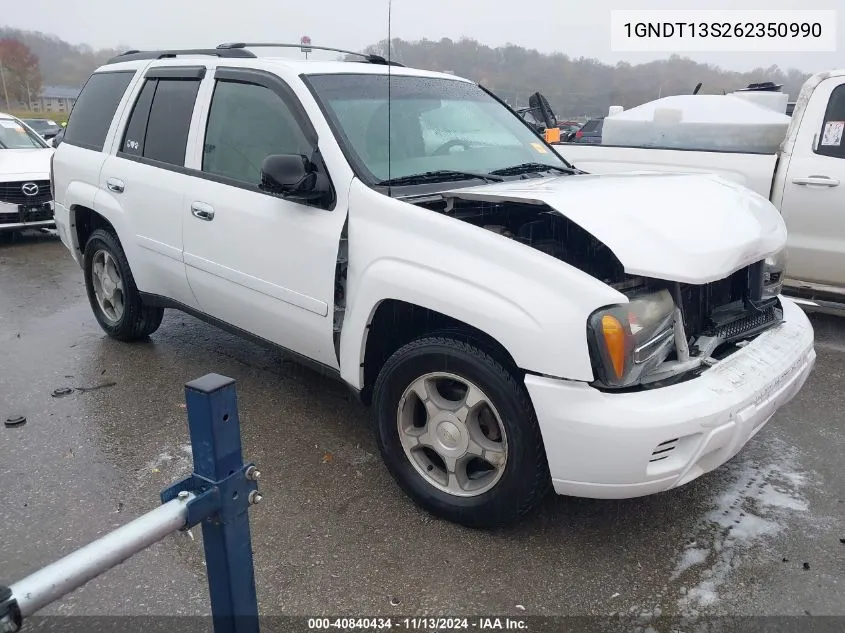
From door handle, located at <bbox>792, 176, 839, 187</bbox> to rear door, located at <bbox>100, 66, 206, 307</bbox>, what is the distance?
4.19 meters

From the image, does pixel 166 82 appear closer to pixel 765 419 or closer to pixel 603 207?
pixel 603 207

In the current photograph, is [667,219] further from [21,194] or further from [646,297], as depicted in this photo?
[21,194]

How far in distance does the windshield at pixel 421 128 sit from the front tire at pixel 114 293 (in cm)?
199

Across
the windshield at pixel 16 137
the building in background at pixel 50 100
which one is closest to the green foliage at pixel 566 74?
the windshield at pixel 16 137

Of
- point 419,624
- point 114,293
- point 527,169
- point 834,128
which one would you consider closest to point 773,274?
point 527,169

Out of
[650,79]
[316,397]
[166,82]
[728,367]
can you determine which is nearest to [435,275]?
[728,367]

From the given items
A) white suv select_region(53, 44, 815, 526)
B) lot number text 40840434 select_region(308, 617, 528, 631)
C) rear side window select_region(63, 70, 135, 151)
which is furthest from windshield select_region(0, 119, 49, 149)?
lot number text 40840434 select_region(308, 617, 528, 631)

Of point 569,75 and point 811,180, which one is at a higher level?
point 569,75

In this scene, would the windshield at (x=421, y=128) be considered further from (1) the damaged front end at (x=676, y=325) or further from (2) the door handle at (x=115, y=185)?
(2) the door handle at (x=115, y=185)

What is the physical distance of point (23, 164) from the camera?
8867mm

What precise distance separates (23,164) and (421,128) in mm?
7528

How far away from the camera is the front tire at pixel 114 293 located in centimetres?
445

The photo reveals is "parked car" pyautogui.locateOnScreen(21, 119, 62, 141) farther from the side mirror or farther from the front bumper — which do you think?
the front bumper

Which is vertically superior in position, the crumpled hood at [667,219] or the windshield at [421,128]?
the windshield at [421,128]
